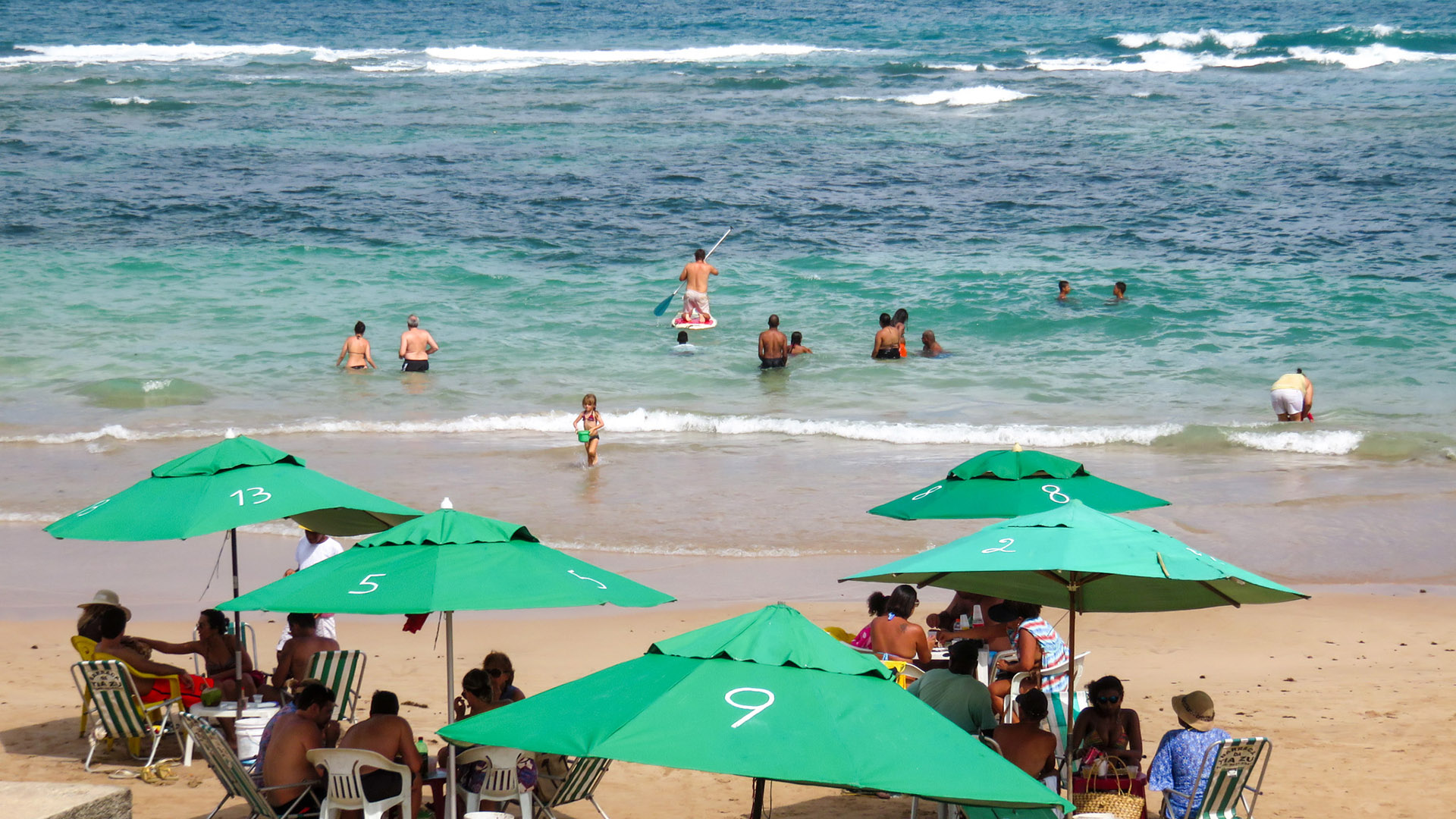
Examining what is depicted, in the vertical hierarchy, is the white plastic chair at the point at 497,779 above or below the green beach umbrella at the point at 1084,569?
below

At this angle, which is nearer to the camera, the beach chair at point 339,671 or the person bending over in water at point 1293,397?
the beach chair at point 339,671

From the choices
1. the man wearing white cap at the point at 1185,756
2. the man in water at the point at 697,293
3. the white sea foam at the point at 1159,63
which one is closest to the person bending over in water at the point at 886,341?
→ the man in water at the point at 697,293

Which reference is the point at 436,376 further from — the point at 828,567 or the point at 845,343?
the point at 828,567

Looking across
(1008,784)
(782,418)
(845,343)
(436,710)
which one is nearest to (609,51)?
(845,343)

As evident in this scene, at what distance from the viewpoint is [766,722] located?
163 inches

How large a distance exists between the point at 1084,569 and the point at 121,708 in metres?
5.15

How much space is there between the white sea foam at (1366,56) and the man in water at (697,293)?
31.2 m

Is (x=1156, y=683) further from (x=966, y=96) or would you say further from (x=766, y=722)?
(x=966, y=96)

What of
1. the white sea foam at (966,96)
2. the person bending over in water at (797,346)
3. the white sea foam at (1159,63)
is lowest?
the person bending over in water at (797,346)

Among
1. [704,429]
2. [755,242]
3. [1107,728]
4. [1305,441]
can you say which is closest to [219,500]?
[1107,728]

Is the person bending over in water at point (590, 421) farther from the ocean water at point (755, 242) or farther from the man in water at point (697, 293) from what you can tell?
the man in water at point (697, 293)

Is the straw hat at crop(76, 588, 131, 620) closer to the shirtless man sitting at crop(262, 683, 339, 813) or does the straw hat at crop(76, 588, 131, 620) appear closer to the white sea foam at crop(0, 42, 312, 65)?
the shirtless man sitting at crop(262, 683, 339, 813)

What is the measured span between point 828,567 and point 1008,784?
7.70m

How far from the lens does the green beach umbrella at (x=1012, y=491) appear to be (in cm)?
787
